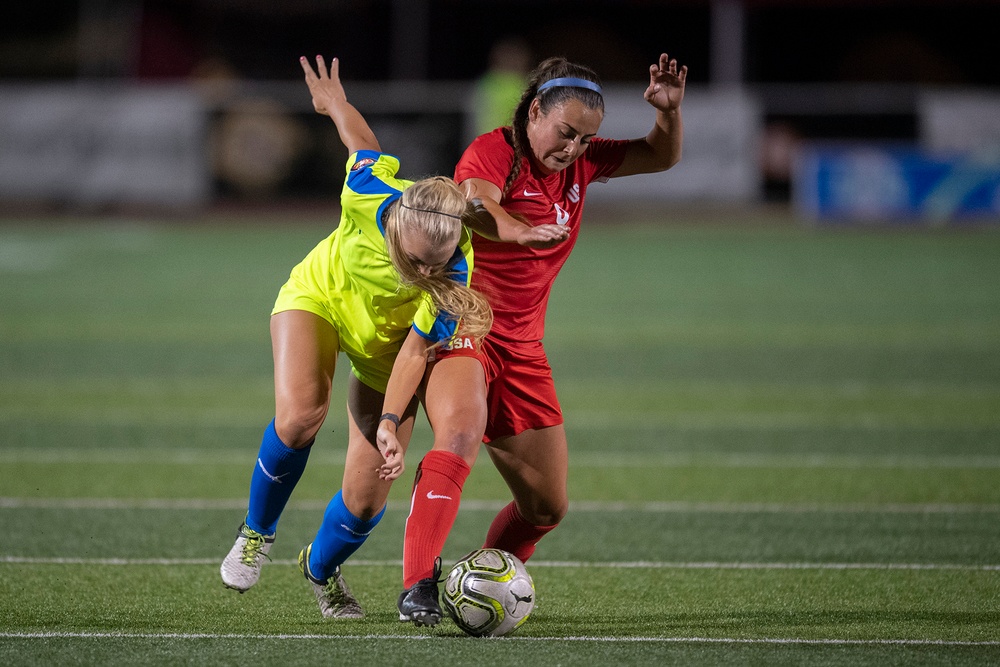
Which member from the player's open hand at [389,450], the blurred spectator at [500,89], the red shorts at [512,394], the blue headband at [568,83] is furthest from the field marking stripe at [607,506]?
the blurred spectator at [500,89]

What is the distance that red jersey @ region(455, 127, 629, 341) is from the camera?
4688 mm

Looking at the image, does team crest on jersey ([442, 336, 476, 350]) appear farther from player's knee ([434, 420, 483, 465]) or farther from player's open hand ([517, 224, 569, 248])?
player's open hand ([517, 224, 569, 248])

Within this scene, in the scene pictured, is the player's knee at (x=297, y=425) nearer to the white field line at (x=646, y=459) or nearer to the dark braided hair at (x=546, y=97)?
the dark braided hair at (x=546, y=97)

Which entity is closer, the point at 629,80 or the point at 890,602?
the point at 890,602

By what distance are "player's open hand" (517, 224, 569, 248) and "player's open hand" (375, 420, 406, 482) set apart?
71 cm

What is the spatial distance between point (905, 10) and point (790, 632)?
29544mm

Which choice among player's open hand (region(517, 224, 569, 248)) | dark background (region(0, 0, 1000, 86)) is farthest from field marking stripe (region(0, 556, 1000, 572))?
dark background (region(0, 0, 1000, 86))

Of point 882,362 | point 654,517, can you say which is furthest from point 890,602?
point 882,362

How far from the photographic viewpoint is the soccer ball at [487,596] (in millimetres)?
4309

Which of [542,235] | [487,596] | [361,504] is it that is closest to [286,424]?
[361,504]

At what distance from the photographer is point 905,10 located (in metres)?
31.6

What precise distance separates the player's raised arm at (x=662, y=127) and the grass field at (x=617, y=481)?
5.34ft

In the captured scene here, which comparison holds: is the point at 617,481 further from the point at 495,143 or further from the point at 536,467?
the point at 495,143

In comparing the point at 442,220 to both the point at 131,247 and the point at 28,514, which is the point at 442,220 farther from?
the point at 131,247
